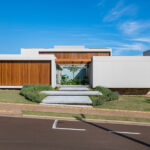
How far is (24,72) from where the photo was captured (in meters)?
17.0

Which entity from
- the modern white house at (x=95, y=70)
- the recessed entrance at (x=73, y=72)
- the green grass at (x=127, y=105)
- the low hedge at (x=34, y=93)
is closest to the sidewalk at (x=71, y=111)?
the green grass at (x=127, y=105)

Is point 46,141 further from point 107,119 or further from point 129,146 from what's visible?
point 107,119

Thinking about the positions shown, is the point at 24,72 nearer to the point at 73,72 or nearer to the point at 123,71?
the point at 73,72

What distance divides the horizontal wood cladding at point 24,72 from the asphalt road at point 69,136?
32.2 feet

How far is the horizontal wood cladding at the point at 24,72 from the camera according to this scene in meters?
16.9

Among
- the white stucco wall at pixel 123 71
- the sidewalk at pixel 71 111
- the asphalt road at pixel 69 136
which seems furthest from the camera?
the white stucco wall at pixel 123 71

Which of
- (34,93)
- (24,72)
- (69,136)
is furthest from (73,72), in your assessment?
(69,136)

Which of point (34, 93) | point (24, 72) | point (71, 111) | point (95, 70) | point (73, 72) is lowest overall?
point (71, 111)

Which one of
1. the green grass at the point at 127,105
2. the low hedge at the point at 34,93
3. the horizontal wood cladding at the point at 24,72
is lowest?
the green grass at the point at 127,105

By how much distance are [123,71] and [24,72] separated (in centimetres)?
1144

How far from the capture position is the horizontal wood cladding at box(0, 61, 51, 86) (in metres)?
16.9

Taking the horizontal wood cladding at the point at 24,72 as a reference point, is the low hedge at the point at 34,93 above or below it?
below

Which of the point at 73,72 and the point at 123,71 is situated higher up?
the point at 73,72

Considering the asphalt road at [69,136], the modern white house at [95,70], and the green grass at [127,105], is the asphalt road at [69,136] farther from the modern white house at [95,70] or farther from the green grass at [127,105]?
the modern white house at [95,70]
